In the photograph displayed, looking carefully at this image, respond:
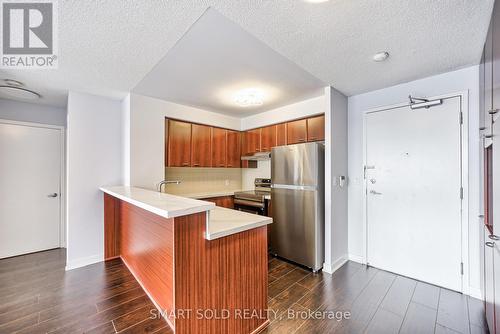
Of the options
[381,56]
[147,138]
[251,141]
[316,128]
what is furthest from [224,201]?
[381,56]

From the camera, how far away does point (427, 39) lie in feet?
5.82

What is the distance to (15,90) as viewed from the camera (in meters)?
2.75

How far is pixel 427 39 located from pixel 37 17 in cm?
303

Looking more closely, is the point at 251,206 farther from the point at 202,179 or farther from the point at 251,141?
the point at 251,141

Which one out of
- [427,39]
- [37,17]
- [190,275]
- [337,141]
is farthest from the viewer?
[337,141]

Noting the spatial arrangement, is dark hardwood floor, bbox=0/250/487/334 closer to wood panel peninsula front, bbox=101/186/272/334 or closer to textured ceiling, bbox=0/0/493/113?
wood panel peninsula front, bbox=101/186/272/334

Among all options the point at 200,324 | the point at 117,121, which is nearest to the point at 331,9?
the point at 200,324

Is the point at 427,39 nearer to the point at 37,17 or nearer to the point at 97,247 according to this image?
the point at 37,17

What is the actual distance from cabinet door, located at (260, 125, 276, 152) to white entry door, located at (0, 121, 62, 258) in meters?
3.58

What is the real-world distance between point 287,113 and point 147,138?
226 cm

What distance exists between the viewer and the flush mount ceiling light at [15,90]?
102 inches

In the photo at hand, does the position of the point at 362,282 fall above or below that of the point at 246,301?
below

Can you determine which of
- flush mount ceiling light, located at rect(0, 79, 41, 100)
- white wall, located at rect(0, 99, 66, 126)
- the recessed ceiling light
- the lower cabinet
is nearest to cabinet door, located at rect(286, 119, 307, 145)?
the recessed ceiling light

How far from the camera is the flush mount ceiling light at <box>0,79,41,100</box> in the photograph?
8.54 ft
